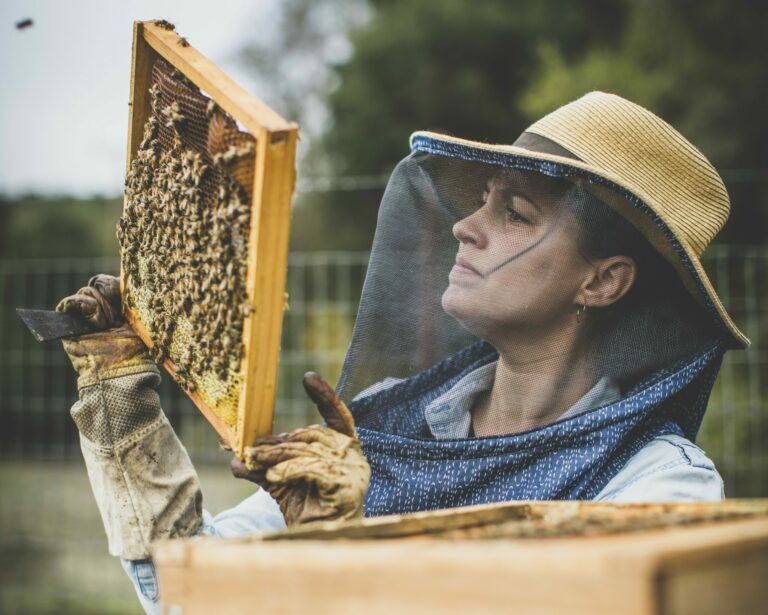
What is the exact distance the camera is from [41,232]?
1270 centimetres

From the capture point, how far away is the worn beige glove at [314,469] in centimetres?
166

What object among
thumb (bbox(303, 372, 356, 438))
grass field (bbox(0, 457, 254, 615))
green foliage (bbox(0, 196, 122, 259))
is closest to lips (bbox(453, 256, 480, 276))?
thumb (bbox(303, 372, 356, 438))

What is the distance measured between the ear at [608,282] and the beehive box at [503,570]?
3.54ft

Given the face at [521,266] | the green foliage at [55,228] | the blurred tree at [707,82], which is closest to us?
the face at [521,266]

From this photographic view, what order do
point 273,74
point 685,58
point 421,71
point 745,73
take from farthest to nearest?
1. point 273,74
2. point 421,71
3. point 685,58
4. point 745,73

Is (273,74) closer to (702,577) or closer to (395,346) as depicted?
(395,346)

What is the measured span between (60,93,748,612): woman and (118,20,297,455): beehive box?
0.15 meters

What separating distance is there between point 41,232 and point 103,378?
11.7 metres

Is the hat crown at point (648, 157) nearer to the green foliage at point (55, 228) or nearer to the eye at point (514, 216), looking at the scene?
the eye at point (514, 216)

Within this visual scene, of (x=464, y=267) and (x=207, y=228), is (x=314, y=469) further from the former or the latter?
(x=464, y=267)

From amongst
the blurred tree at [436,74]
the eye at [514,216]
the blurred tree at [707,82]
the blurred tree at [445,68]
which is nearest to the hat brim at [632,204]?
the eye at [514,216]

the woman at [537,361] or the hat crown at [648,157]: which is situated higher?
the hat crown at [648,157]

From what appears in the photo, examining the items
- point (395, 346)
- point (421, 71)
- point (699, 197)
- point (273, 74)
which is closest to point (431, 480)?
point (395, 346)

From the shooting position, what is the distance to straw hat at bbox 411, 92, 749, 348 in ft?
6.85
